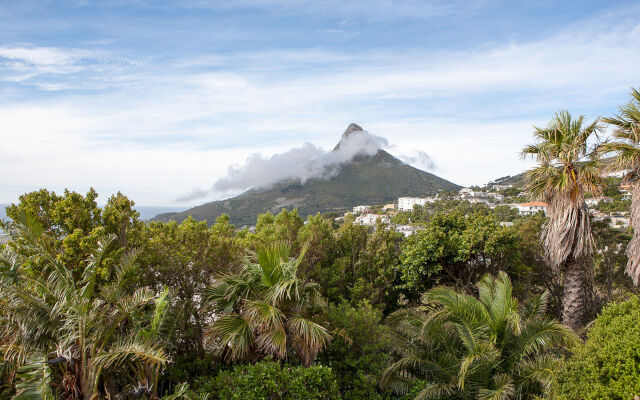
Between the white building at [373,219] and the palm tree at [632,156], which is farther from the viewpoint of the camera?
the white building at [373,219]

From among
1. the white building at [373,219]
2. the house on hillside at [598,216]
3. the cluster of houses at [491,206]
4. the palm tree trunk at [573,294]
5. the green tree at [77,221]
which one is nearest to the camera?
the green tree at [77,221]

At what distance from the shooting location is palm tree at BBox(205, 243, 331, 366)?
5.61 m

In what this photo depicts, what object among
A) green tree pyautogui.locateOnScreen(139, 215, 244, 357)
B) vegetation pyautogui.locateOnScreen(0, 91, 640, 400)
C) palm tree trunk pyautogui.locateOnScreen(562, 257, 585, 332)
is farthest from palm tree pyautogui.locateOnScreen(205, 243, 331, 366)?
palm tree trunk pyautogui.locateOnScreen(562, 257, 585, 332)

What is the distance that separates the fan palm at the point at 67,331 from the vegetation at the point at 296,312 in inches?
1.1

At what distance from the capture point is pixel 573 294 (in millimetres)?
9664

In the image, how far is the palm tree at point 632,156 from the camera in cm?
840

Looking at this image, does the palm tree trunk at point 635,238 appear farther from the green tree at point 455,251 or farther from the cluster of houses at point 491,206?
the green tree at point 455,251

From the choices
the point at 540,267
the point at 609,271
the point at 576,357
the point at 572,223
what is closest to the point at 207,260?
the point at 576,357

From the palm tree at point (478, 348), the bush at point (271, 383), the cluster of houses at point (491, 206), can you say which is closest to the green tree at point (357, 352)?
the palm tree at point (478, 348)

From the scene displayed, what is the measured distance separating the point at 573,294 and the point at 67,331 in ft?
36.2

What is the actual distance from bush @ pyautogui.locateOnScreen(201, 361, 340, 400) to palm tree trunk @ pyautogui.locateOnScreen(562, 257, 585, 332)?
293 inches

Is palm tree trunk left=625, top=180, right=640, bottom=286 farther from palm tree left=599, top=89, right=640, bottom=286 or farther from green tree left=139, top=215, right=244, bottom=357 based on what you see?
green tree left=139, top=215, right=244, bottom=357

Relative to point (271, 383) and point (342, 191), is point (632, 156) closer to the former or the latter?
point (271, 383)

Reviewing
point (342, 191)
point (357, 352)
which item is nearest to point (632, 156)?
point (357, 352)
